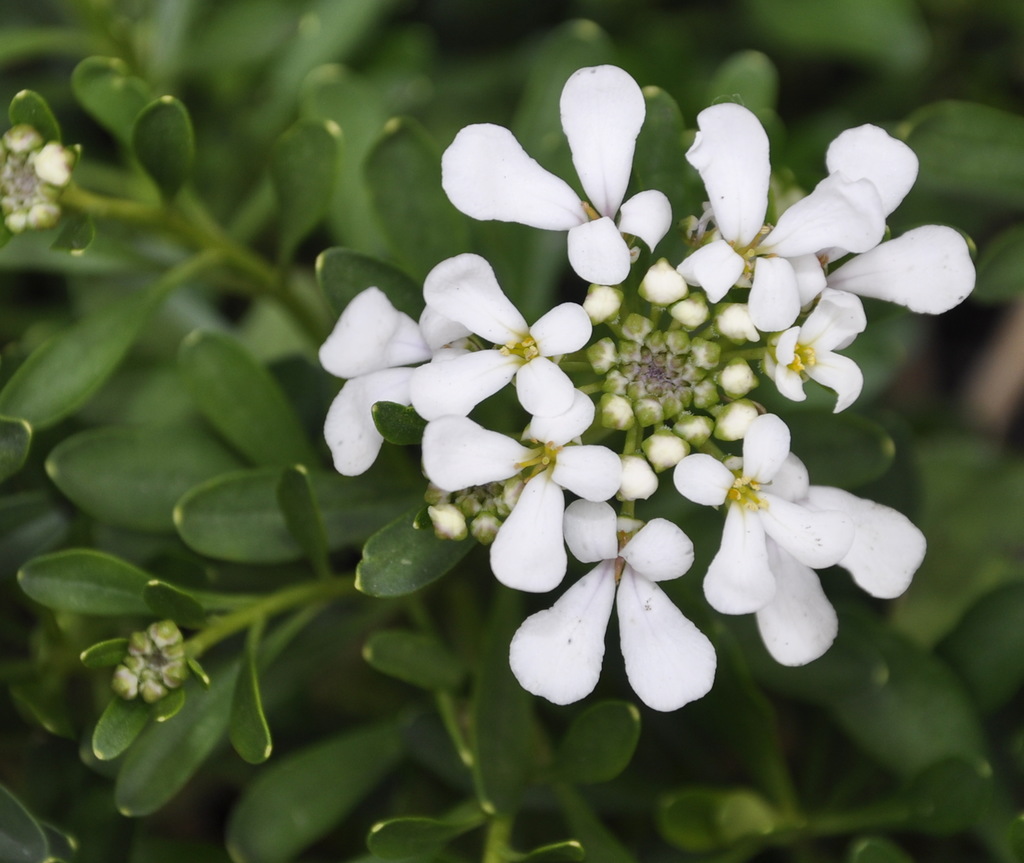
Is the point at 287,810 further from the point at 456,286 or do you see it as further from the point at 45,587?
the point at 456,286

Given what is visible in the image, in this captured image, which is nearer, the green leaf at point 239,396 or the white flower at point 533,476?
the white flower at point 533,476

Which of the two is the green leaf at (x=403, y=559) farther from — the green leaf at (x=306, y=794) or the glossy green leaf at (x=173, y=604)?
the green leaf at (x=306, y=794)

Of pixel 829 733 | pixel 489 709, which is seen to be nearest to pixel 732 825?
pixel 829 733

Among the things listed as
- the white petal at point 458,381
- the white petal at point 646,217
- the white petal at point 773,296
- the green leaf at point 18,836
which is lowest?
the green leaf at point 18,836

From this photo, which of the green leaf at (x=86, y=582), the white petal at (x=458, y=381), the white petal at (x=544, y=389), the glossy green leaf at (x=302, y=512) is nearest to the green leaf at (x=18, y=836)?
the green leaf at (x=86, y=582)

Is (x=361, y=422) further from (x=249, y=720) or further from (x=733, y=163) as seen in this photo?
(x=733, y=163)

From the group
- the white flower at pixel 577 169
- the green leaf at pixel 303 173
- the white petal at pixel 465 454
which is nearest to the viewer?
the white petal at pixel 465 454

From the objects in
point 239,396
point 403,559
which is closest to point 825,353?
point 403,559
